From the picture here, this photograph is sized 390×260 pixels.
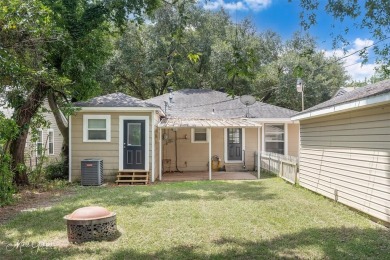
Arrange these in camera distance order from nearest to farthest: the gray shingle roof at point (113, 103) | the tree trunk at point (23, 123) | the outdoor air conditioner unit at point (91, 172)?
1. the tree trunk at point (23, 123)
2. the outdoor air conditioner unit at point (91, 172)
3. the gray shingle roof at point (113, 103)

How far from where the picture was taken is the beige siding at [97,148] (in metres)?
11.9

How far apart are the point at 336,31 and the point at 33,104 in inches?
359

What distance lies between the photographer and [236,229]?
19.0 feet

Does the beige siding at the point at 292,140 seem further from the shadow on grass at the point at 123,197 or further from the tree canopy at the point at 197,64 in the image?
the tree canopy at the point at 197,64

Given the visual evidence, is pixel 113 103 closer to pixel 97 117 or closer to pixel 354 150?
pixel 97 117

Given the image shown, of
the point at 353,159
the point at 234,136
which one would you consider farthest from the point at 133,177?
the point at 353,159

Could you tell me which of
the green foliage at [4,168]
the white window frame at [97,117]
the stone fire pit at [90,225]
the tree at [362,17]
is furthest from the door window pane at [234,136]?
the tree at [362,17]

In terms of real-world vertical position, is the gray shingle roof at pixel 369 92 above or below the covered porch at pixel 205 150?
above

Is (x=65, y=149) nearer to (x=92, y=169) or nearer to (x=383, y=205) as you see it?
(x=92, y=169)

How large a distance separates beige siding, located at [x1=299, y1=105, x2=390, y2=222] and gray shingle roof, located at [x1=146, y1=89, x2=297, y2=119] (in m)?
6.32

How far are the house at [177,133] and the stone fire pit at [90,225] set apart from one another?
5.89m

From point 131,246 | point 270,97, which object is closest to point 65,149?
point 131,246

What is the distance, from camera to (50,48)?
33.7ft

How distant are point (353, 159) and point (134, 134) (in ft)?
24.0
